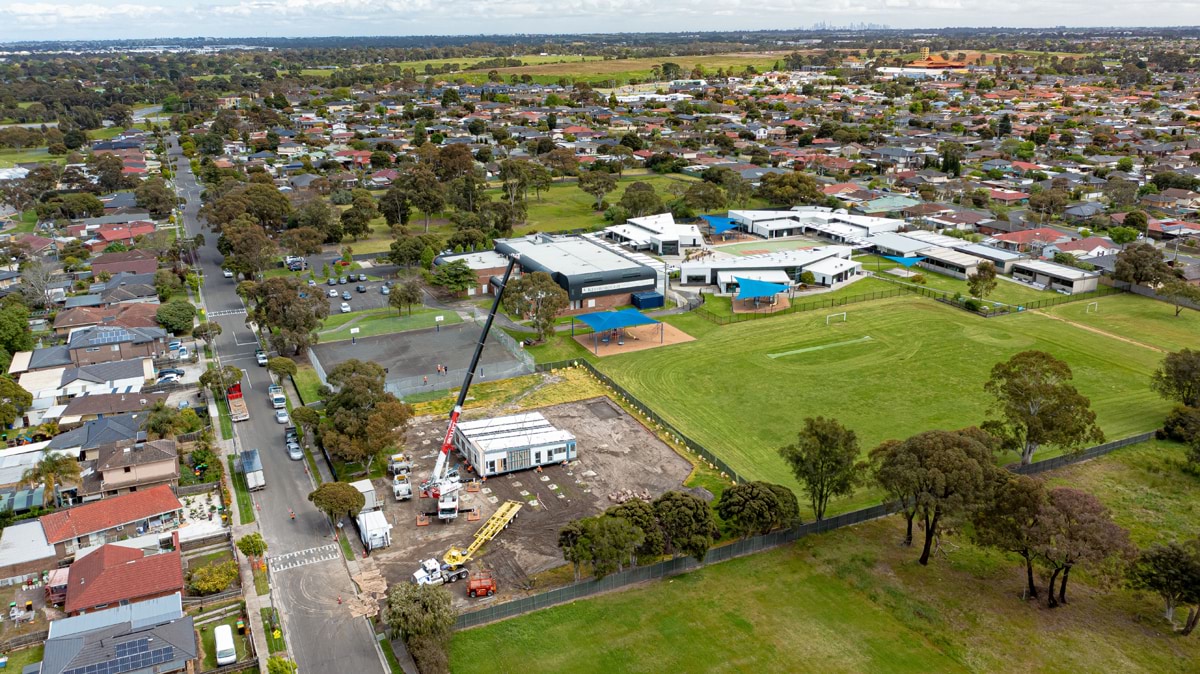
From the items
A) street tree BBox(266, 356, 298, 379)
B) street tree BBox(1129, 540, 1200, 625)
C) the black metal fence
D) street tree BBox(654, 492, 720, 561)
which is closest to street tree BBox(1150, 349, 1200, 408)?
street tree BBox(1129, 540, 1200, 625)

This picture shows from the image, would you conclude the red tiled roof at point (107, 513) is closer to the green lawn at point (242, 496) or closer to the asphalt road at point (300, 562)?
the green lawn at point (242, 496)

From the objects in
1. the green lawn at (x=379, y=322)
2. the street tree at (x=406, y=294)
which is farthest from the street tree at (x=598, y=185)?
the street tree at (x=406, y=294)

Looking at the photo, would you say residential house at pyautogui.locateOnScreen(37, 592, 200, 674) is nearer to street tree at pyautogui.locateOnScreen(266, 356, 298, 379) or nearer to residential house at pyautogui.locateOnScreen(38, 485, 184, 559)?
residential house at pyautogui.locateOnScreen(38, 485, 184, 559)

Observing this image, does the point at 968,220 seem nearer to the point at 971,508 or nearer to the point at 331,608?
the point at 971,508

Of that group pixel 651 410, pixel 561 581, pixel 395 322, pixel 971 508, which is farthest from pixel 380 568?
pixel 395 322

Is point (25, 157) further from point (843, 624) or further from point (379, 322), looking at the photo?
point (843, 624)

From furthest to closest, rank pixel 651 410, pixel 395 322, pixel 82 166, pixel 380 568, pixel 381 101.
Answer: pixel 381 101 → pixel 82 166 → pixel 395 322 → pixel 651 410 → pixel 380 568
